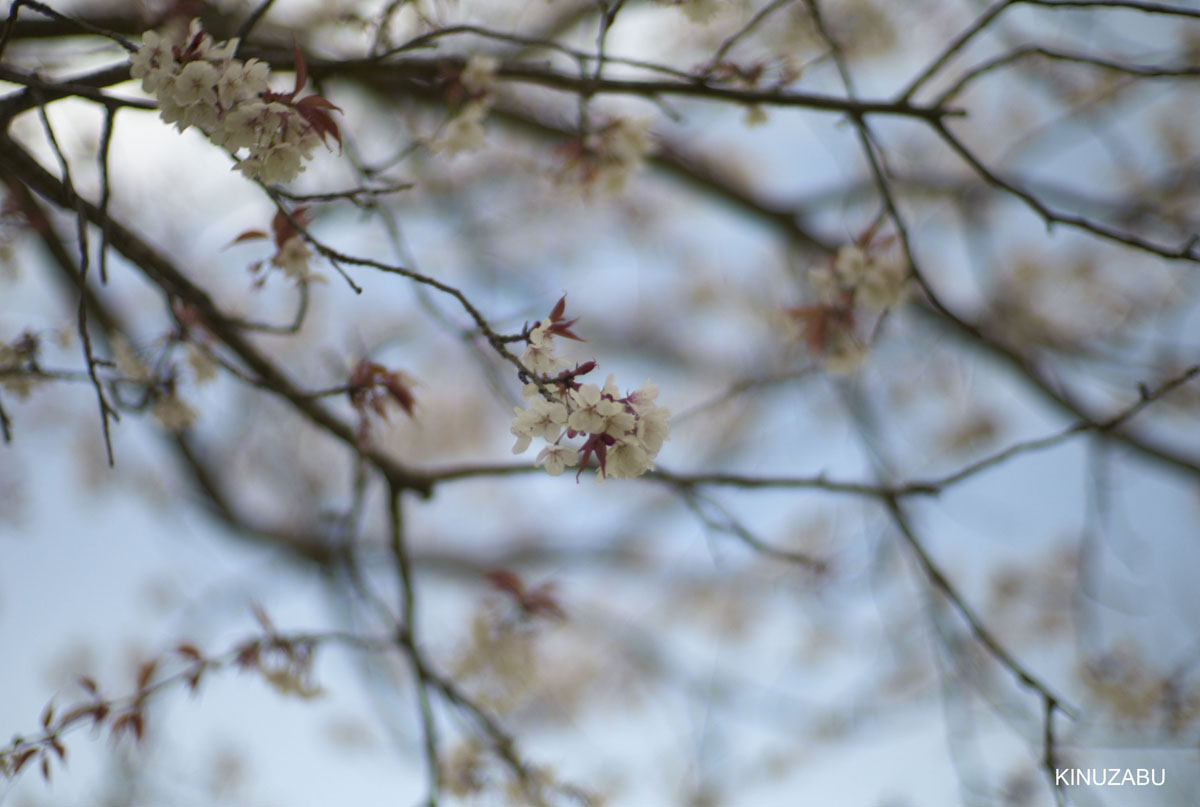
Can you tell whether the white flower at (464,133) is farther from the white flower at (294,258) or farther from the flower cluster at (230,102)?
the flower cluster at (230,102)

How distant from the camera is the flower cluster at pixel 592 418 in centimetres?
90

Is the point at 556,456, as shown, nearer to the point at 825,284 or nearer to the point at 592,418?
the point at 592,418

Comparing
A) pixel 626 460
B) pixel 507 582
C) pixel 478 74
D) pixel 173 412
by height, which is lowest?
pixel 626 460

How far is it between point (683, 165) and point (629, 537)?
3.52 meters

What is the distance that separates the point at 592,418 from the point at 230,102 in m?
0.69

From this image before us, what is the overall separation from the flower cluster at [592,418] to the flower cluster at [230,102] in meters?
0.47

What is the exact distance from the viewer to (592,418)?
Answer: 2.94 ft

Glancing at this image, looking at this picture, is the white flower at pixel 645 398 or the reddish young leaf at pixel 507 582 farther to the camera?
the reddish young leaf at pixel 507 582

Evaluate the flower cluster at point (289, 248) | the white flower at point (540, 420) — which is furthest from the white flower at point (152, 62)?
the white flower at point (540, 420)

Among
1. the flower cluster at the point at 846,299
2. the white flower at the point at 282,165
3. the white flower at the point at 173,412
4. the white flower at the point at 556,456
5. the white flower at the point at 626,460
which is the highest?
the flower cluster at the point at 846,299

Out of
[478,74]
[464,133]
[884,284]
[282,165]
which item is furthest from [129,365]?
[884,284]

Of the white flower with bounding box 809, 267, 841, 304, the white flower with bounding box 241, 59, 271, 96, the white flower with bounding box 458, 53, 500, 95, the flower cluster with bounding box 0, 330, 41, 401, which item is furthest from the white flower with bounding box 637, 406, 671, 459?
the flower cluster with bounding box 0, 330, 41, 401

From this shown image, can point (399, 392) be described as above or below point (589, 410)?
above

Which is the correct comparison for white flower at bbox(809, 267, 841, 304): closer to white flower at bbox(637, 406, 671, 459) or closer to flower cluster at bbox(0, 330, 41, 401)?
white flower at bbox(637, 406, 671, 459)
